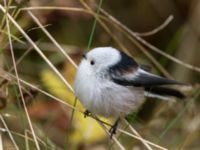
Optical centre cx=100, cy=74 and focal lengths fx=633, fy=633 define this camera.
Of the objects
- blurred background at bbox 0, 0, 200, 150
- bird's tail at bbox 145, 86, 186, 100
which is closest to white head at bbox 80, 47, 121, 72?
blurred background at bbox 0, 0, 200, 150

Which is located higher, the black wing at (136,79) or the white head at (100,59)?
the white head at (100,59)

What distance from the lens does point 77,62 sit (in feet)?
11.1

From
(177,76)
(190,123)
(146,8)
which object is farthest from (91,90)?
(146,8)

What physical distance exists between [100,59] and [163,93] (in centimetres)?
35

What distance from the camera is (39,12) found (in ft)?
9.55

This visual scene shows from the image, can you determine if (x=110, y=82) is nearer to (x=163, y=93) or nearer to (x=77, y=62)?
(x=163, y=93)

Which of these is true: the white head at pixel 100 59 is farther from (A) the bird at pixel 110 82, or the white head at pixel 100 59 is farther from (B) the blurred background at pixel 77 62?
(B) the blurred background at pixel 77 62

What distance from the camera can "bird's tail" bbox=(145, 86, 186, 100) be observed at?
8.41ft

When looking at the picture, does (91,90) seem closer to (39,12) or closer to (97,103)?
(97,103)

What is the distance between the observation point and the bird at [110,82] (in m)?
2.35

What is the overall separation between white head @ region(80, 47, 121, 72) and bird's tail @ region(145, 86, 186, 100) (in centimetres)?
24

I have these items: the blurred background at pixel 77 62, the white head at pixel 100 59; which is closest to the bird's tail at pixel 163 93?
the blurred background at pixel 77 62

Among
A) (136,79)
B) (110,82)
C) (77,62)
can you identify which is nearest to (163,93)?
(136,79)

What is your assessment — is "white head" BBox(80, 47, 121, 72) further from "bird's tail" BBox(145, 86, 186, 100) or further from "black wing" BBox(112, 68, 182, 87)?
"bird's tail" BBox(145, 86, 186, 100)
